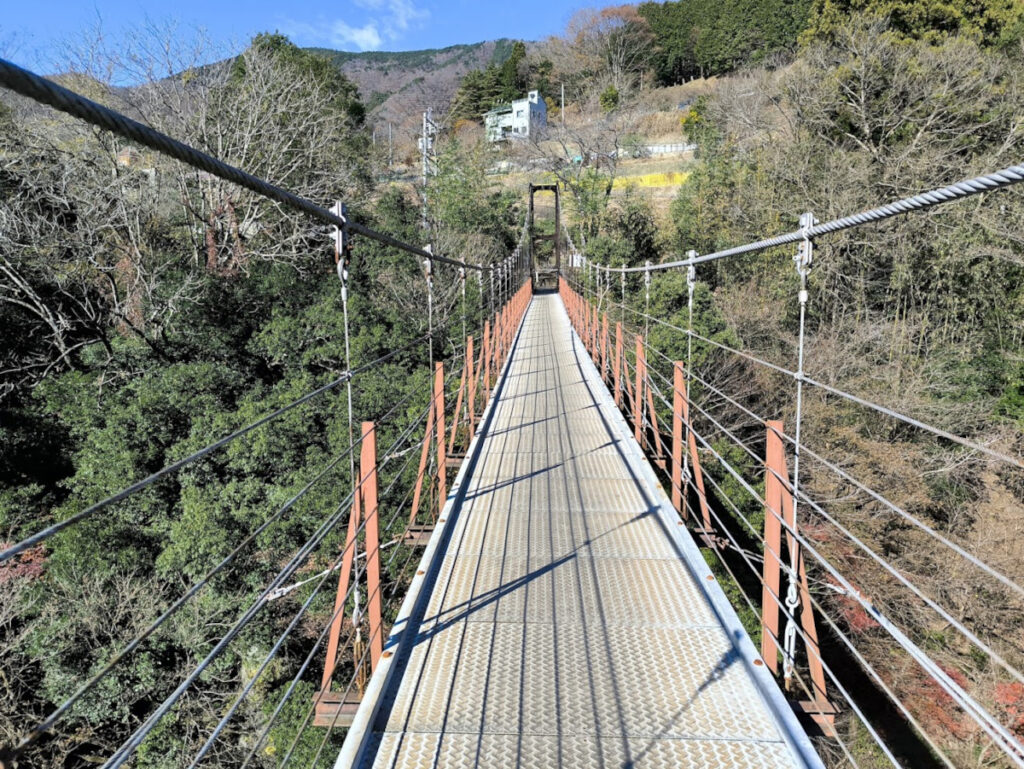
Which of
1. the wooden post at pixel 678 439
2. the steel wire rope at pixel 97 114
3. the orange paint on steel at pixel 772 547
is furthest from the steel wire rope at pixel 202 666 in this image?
the wooden post at pixel 678 439

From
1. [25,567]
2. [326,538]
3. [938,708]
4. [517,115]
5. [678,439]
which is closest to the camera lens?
[678,439]

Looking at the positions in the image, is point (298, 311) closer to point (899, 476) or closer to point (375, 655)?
point (899, 476)

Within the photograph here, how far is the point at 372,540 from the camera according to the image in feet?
5.75

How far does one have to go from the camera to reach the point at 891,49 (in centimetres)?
1014

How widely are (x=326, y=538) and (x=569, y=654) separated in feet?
17.5

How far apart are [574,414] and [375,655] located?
2.94 meters

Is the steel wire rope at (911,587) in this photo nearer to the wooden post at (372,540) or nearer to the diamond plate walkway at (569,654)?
the diamond plate walkway at (569,654)

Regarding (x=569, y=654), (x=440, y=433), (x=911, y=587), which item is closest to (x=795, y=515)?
(x=911, y=587)

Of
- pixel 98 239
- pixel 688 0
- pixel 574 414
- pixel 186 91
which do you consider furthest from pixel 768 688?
pixel 688 0

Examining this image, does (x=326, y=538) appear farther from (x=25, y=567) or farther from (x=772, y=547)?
(x=772, y=547)

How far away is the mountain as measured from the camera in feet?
112

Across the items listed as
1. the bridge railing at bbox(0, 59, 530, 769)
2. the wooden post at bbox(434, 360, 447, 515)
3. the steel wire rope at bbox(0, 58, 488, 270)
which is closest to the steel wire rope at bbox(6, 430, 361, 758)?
the bridge railing at bbox(0, 59, 530, 769)

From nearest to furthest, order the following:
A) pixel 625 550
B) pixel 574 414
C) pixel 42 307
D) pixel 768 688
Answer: pixel 768 688, pixel 625 550, pixel 574 414, pixel 42 307

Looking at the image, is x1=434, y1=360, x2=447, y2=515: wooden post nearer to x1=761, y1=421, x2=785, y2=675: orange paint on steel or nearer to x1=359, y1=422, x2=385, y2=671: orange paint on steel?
x1=359, y1=422, x2=385, y2=671: orange paint on steel
